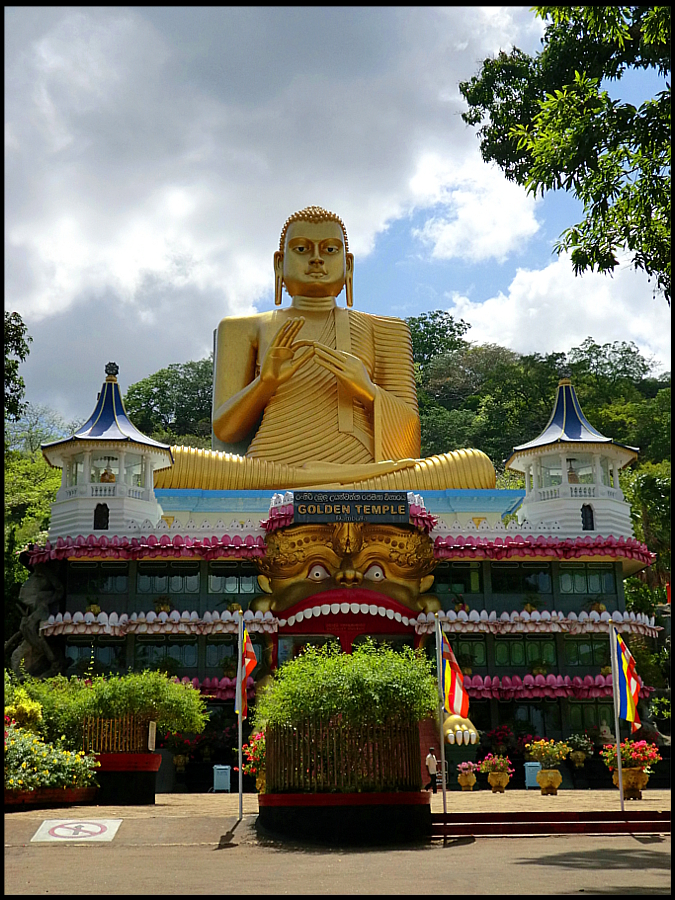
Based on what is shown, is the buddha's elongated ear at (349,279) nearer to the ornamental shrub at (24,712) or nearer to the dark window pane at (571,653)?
the dark window pane at (571,653)

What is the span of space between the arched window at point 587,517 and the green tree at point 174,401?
35.7 metres

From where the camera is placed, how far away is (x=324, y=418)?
98.8 feet

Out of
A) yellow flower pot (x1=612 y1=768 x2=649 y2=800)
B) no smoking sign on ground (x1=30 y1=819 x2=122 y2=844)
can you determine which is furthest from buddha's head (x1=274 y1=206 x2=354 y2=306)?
no smoking sign on ground (x1=30 y1=819 x2=122 y2=844)

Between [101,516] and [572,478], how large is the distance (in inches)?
477

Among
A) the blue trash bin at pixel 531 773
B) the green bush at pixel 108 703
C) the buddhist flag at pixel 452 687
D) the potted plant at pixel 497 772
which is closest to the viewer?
the buddhist flag at pixel 452 687

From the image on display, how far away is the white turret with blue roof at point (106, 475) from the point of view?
26750 millimetres

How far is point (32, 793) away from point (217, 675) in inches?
357

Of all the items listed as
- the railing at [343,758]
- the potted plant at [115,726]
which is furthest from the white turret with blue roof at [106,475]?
the railing at [343,758]

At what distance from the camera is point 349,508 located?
25.1 meters

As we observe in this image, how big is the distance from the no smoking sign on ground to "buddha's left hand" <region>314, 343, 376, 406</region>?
1667cm

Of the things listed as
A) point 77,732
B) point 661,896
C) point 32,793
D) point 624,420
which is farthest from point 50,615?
point 624,420

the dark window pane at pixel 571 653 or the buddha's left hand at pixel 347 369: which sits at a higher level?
the buddha's left hand at pixel 347 369

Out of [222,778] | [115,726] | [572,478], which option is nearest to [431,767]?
[115,726]

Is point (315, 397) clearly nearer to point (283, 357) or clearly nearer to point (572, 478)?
point (283, 357)
